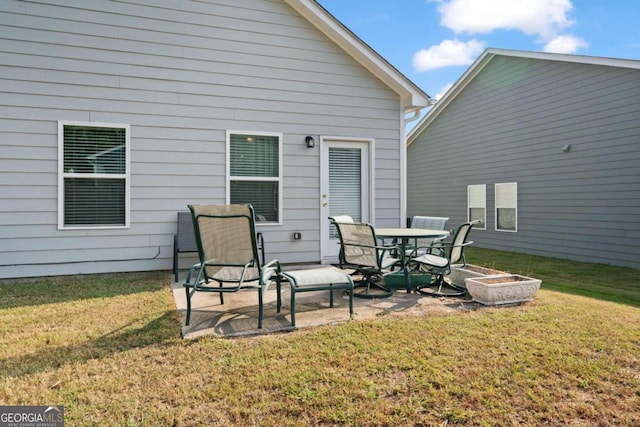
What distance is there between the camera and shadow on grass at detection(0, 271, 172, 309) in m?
4.28

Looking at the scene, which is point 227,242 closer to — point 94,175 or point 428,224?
point 94,175

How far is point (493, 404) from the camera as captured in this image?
2160 millimetres

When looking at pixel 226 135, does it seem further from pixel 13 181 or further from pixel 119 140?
pixel 13 181

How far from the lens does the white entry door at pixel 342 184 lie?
22.1ft

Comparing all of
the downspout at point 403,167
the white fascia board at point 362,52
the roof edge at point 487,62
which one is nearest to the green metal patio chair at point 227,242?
the downspout at point 403,167

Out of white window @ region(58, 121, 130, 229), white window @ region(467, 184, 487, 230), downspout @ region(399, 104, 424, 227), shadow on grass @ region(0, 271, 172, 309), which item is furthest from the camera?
white window @ region(467, 184, 487, 230)

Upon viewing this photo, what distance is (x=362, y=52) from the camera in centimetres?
664

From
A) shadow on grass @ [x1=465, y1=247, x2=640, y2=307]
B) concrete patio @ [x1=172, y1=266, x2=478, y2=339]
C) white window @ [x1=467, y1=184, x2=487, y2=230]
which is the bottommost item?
shadow on grass @ [x1=465, y1=247, x2=640, y2=307]

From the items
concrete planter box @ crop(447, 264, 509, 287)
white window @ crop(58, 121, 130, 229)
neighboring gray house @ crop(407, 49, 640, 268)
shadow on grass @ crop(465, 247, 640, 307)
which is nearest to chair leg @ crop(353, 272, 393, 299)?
concrete planter box @ crop(447, 264, 509, 287)

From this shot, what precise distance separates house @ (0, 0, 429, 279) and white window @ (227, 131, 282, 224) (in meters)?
0.02

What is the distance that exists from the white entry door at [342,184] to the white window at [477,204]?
525 cm

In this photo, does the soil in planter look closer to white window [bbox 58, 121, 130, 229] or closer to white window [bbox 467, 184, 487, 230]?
white window [bbox 58, 121, 130, 229]

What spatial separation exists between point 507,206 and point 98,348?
32.1ft

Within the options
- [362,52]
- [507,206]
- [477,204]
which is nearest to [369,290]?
[362,52]
